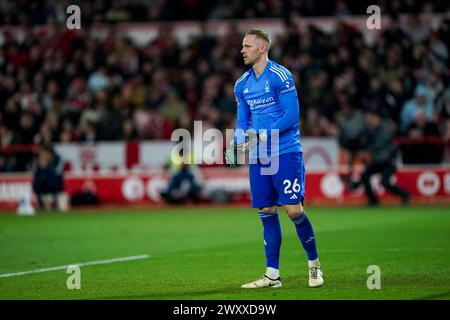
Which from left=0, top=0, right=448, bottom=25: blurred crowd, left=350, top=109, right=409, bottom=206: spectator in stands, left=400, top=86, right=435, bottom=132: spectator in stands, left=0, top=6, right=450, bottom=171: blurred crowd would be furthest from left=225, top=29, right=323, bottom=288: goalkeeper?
left=0, top=0, right=448, bottom=25: blurred crowd

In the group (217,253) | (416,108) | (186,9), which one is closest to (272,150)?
(217,253)

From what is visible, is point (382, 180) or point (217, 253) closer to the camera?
point (217, 253)

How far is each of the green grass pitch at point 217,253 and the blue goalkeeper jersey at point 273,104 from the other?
5.08 feet

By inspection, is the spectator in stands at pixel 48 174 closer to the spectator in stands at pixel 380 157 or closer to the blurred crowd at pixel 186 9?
the blurred crowd at pixel 186 9

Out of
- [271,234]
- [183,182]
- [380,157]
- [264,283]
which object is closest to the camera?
[264,283]

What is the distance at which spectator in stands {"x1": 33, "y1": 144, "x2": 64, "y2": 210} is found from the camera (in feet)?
74.4

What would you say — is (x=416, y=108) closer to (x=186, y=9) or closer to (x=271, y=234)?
(x=186, y=9)

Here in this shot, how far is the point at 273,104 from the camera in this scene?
32.6 ft

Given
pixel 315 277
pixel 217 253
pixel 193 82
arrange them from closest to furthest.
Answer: pixel 315 277, pixel 217 253, pixel 193 82

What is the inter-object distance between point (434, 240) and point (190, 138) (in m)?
11.0

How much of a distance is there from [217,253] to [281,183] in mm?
3823

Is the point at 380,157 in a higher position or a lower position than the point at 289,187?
higher

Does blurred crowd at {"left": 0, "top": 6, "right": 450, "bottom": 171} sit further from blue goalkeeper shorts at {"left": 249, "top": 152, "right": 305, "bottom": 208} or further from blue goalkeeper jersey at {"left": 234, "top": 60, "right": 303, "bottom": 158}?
blue goalkeeper shorts at {"left": 249, "top": 152, "right": 305, "bottom": 208}
